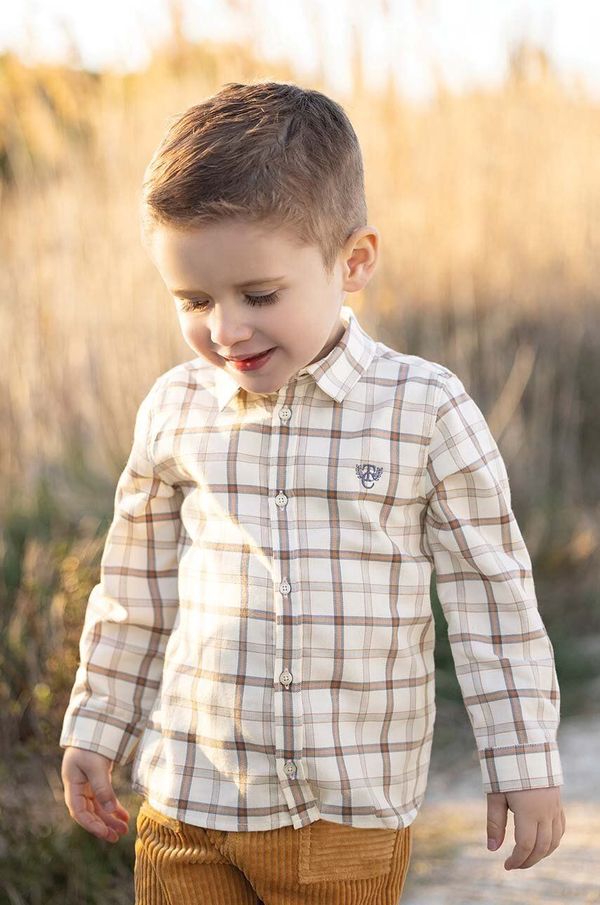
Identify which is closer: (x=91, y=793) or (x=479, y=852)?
(x=91, y=793)

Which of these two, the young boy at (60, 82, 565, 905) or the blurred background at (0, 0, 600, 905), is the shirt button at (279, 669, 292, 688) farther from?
the blurred background at (0, 0, 600, 905)

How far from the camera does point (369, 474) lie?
1.60 meters

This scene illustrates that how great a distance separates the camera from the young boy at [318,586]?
155cm

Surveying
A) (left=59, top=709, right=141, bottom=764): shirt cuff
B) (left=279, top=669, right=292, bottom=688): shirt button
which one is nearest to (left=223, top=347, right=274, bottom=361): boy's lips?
(left=279, top=669, right=292, bottom=688): shirt button

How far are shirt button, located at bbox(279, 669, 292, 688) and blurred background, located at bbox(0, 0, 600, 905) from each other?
1317 millimetres

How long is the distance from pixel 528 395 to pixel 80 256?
78.2 inches

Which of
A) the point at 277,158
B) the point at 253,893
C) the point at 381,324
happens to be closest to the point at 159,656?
the point at 253,893

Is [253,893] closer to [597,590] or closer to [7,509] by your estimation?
[7,509]

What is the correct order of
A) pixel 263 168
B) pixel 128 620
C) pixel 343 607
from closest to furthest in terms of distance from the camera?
1. pixel 263 168
2. pixel 343 607
3. pixel 128 620

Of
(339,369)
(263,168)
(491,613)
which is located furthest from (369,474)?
(263,168)

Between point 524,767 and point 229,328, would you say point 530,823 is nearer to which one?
point 524,767

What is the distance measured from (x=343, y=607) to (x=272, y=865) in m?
0.37

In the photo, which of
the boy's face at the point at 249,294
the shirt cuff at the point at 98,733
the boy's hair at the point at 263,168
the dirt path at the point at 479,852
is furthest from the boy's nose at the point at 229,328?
the dirt path at the point at 479,852

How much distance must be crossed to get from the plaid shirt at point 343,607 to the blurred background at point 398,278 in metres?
1.23
